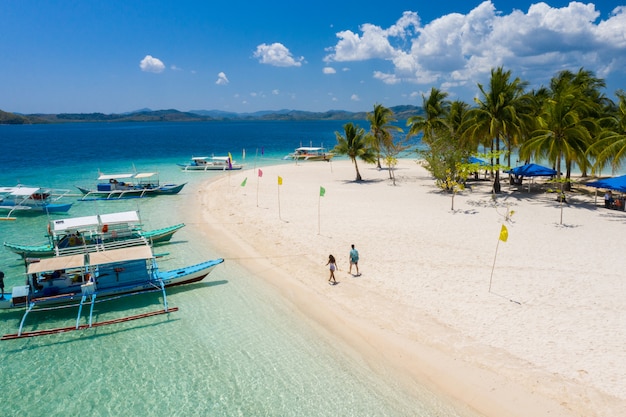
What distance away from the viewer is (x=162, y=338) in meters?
11.1

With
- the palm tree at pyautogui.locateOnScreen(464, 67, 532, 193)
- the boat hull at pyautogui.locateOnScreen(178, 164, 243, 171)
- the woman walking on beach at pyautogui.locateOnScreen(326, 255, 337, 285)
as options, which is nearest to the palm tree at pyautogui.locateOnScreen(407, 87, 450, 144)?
the palm tree at pyautogui.locateOnScreen(464, 67, 532, 193)

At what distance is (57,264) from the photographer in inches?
481

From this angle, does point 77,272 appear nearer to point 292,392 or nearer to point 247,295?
point 247,295

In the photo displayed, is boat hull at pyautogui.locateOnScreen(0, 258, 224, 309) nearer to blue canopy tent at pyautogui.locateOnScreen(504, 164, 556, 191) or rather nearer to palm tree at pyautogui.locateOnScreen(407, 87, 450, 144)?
blue canopy tent at pyautogui.locateOnScreen(504, 164, 556, 191)

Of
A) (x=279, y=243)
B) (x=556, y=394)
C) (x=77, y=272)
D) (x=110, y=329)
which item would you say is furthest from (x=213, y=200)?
(x=556, y=394)

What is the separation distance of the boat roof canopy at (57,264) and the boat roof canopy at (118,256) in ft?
1.16

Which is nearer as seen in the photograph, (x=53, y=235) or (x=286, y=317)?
(x=286, y=317)

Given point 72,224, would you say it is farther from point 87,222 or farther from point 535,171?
point 535,171

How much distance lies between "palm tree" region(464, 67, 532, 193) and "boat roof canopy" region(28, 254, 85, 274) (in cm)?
2360

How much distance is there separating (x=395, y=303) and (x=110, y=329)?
28.3ft

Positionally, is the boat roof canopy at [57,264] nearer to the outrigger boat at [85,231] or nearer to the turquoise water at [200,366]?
the turquoise water at [200,366]

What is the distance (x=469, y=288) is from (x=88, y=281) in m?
12.5

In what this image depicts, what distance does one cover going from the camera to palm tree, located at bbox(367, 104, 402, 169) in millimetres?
38125

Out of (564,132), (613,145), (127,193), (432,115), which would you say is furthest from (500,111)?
(127,193)
